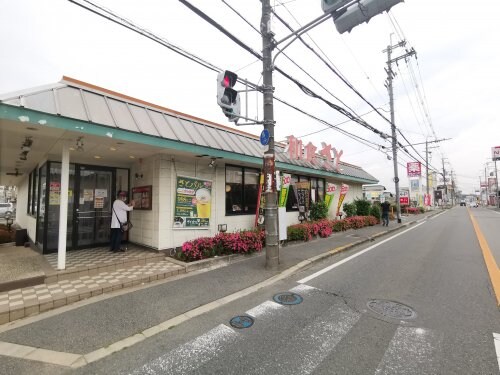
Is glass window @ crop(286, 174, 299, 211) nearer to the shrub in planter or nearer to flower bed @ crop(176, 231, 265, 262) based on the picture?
the shrub in planter

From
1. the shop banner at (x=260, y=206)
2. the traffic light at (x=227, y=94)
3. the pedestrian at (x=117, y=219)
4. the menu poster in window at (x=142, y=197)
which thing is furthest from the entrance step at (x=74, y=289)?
the shop banner at (x=260, y=206)

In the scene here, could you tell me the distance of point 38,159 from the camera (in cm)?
866

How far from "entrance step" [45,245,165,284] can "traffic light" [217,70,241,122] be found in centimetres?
444

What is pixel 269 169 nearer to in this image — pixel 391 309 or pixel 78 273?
pixel 391 309

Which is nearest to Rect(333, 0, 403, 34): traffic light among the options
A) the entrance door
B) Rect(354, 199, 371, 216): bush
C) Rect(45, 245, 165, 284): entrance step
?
Rect(45, 245, 165, 284): entrance step

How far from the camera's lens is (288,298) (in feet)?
16.1

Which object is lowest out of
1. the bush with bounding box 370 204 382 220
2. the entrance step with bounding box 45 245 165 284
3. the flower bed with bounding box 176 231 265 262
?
the entrance step with bounding box 45 245 165 284

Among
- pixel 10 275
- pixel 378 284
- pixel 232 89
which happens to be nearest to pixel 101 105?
pixel 232 89

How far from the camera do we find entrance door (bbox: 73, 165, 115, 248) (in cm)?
806

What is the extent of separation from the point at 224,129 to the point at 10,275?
6987mm

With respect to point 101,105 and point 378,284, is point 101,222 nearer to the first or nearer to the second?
point 101,105

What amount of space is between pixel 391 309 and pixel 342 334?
1.39 m

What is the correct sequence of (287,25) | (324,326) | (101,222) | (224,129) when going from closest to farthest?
(324,326) < (287,25) < (101,222) < (224,129)

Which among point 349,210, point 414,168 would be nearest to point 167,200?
point 349,210
